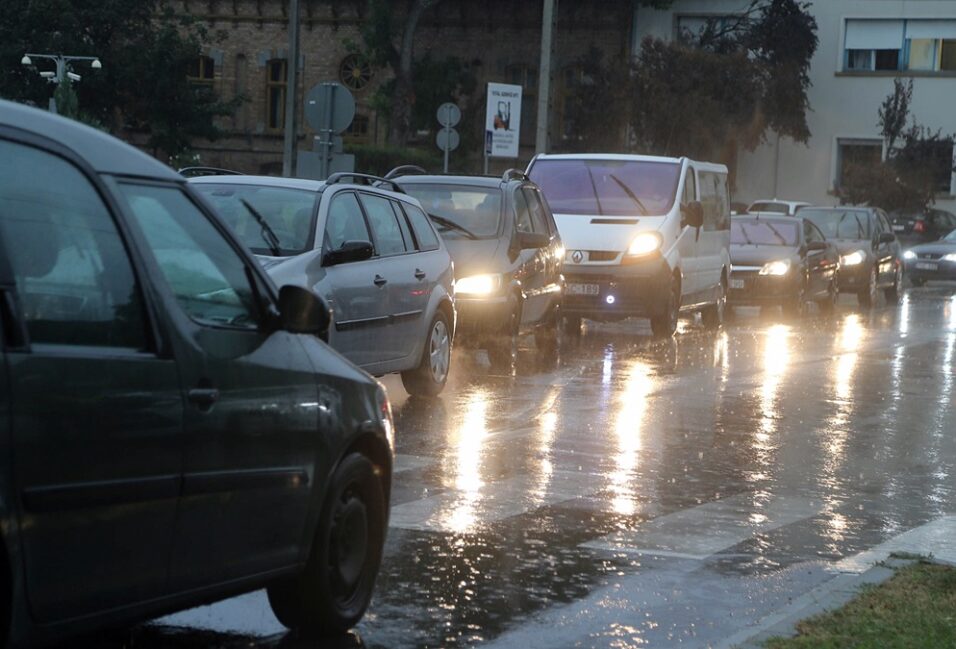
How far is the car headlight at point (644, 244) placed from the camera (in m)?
20.8

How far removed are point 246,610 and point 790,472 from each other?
5.07 meters

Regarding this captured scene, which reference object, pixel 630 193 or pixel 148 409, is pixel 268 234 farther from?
pixel 630 193

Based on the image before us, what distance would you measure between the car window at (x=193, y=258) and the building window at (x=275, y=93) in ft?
183

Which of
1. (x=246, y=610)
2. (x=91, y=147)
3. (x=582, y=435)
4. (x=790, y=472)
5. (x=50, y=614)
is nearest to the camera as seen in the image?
(x=50, y=614)

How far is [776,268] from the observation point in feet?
86.3

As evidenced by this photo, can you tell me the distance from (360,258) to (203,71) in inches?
2038

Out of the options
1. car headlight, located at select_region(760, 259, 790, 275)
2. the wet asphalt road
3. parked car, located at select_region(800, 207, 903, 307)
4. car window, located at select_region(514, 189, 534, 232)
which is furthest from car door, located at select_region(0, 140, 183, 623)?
parked car, located at select_region(800, 207, 903, 307)

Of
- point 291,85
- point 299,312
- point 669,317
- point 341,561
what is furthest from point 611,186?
point 299,312

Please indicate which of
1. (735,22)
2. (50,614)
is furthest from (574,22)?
(50,614)

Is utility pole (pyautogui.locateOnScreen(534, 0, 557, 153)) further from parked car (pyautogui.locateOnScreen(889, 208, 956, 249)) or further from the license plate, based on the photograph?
parked car (pyautogui.locateOnScreen(889, 208, 956, 249))

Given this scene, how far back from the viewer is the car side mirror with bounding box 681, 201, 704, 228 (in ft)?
70.7

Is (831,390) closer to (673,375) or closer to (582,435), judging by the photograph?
(673,375)

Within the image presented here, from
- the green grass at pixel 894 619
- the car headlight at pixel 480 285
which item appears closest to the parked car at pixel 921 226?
the car headlight at pixel 480 285

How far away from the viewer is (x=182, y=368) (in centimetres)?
496
